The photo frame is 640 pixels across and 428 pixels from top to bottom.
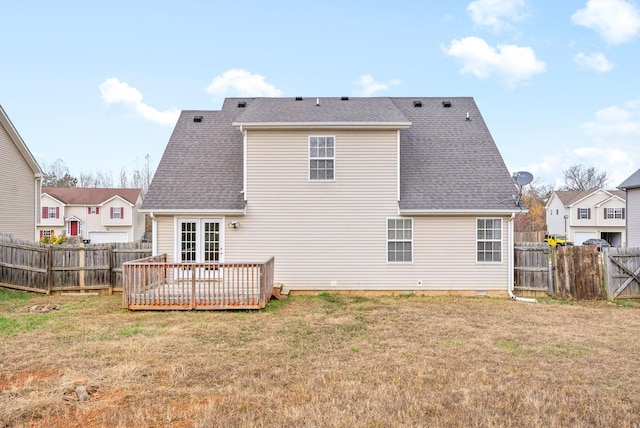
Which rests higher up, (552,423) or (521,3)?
(521,3)

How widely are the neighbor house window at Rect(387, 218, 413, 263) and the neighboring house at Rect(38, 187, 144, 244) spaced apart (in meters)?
33.9

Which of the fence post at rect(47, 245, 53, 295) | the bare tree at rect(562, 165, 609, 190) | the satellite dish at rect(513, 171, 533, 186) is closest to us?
the fence post at rect(47, 245, 53, 295)

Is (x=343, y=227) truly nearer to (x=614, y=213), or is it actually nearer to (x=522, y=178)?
(x=522, y=178)

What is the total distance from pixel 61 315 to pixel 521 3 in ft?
56.3

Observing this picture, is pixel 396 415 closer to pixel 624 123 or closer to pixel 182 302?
pixel 182 302

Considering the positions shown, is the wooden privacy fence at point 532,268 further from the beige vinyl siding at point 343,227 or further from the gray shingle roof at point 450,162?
the gray shingle roof at point 450,162

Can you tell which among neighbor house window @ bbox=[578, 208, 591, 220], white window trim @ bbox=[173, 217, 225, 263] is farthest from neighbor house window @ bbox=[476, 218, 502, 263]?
neighbor house window @ bbox=[578, 208, 591, 220]

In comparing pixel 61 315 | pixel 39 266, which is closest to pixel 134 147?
pixel 39 266

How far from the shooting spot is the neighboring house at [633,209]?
19.1 metres

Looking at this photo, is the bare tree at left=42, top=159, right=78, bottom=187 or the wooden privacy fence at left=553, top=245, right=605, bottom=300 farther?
the bare tree at left=42, top=159, right=78, bottom=187

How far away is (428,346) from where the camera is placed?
245 inches

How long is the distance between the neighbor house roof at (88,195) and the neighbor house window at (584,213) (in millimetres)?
45379

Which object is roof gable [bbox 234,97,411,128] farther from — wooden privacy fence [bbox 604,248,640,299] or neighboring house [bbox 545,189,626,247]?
neighboring house [bbox 545,189,626,247]

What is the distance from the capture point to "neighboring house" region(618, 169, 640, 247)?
1914 centimetres
